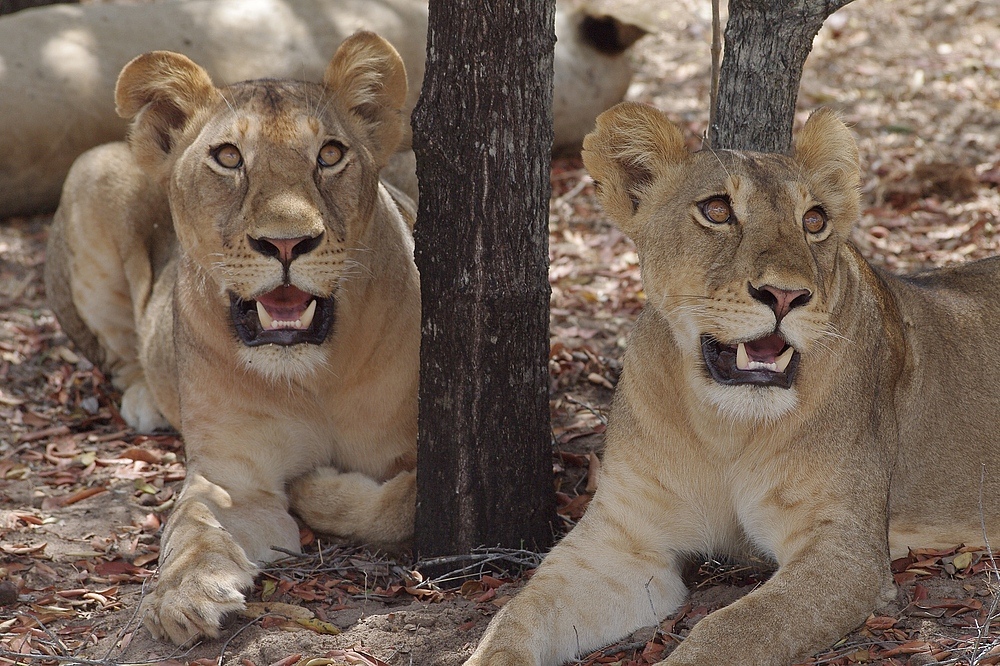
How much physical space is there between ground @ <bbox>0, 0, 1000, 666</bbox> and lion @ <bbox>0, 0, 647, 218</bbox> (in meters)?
0.41

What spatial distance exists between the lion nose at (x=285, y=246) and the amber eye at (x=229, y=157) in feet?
1.28

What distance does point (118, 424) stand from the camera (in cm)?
596

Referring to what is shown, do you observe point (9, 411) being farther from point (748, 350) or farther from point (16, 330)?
point (748, 350)

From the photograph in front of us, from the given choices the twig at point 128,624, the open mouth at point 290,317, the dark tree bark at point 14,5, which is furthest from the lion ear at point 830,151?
the dark tree bark at point 14,5

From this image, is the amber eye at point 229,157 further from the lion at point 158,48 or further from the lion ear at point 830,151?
the lion at point 158,48

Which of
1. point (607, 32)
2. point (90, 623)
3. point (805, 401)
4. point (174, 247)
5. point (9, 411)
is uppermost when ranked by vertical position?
point (607, 32)

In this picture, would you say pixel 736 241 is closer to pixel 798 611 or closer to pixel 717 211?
pixel 717 211

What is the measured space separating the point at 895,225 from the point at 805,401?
379 cm

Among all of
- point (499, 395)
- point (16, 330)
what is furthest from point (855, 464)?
point (16, 330)

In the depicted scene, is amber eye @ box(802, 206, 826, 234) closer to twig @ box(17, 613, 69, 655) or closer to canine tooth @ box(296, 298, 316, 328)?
canine tooth @ box(296, 298, 316, 328)

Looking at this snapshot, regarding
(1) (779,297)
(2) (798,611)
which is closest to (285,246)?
(1) (779,297)

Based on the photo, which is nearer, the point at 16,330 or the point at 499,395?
the point at 499,395

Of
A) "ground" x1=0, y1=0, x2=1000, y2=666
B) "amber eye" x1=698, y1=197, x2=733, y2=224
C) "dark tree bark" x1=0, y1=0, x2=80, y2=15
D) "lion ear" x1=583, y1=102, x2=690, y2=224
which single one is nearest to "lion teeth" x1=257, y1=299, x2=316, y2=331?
"ground" x1=0, y1=0, x2=1000, y2=666

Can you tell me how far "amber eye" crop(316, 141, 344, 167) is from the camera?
4031mm
